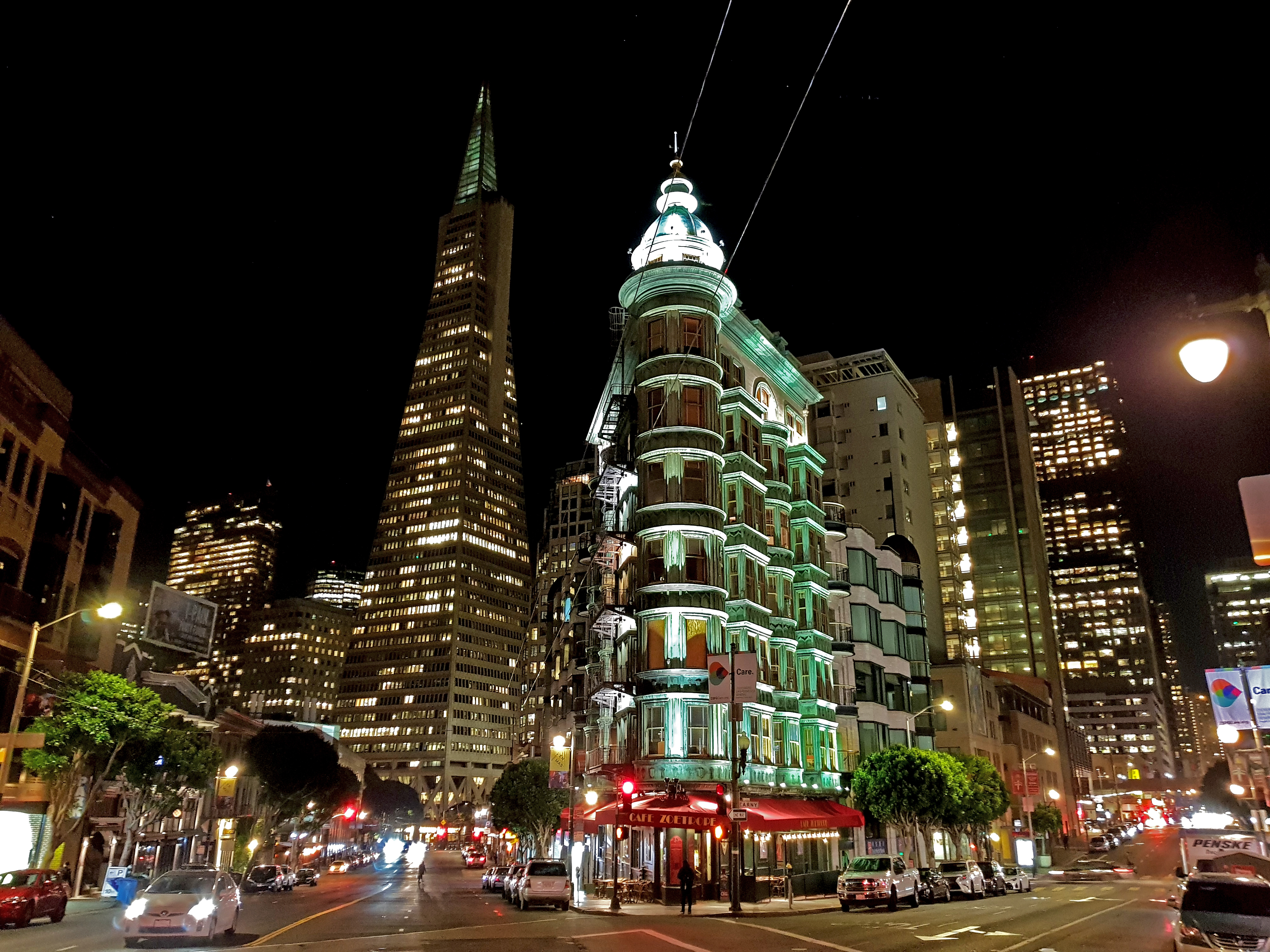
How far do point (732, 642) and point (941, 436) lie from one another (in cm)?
7232

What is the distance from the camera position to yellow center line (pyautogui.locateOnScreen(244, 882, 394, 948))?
20.0m

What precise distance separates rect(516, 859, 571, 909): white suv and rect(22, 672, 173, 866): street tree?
17.9m

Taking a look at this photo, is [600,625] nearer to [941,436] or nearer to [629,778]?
[629,778]

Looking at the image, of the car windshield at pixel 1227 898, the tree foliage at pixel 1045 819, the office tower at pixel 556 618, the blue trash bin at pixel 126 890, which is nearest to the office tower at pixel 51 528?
the blue trash bin at pixel 126 890

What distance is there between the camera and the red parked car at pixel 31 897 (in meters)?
26.8

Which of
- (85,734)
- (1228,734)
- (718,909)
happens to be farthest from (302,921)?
(1228,734)

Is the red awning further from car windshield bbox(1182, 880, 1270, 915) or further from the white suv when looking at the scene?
car windshield bbox(1182, 880, 1270, 915)

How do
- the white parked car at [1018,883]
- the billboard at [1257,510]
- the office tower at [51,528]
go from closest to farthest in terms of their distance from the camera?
the billboard at [1257,510] < the office tower at [51,528] < the white parked car at [1018,883]

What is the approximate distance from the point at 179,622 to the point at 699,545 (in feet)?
142

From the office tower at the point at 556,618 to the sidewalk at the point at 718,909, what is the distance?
2494 cm

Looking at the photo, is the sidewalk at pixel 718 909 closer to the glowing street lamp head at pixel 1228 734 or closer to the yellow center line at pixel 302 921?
the yellow center line at pixel 302 921

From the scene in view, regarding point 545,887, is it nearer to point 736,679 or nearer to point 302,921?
point 302,921

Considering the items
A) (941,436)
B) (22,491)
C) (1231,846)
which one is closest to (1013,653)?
(941,436)

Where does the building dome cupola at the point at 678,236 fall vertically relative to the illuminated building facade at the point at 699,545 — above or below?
above
